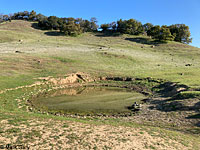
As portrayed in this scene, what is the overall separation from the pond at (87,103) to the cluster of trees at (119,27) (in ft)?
206

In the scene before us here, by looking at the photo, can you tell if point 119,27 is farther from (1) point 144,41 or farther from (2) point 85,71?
(2) point 85,71

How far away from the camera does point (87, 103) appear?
24469 mm

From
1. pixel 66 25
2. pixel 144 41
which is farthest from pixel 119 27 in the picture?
pixel 66 25

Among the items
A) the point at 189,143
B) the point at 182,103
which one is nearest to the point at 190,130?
the point at 189,143

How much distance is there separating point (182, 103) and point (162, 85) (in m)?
13.6

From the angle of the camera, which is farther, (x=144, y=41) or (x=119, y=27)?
(x=119, y=27)

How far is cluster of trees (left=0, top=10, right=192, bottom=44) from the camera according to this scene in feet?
282

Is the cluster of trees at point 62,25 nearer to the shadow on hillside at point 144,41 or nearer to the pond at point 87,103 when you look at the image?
the shadow on hillside at point 144,41

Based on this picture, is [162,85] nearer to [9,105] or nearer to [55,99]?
[55,99]

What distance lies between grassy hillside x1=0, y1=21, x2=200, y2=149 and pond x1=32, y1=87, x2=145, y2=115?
318cm

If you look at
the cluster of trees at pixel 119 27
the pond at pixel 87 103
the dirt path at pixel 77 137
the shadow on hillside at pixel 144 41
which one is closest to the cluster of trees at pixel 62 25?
the cluster of trees at pixel 119 27

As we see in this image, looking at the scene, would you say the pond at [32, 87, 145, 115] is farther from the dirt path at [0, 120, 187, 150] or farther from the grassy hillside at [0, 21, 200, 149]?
the dirt path at [0, 120, 187, 150]

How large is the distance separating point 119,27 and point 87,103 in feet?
281

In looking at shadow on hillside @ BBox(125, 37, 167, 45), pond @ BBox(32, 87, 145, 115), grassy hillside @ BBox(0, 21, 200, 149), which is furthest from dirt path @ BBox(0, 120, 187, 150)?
shadow on hillside @ BBox(125, 37, 167, 45)
